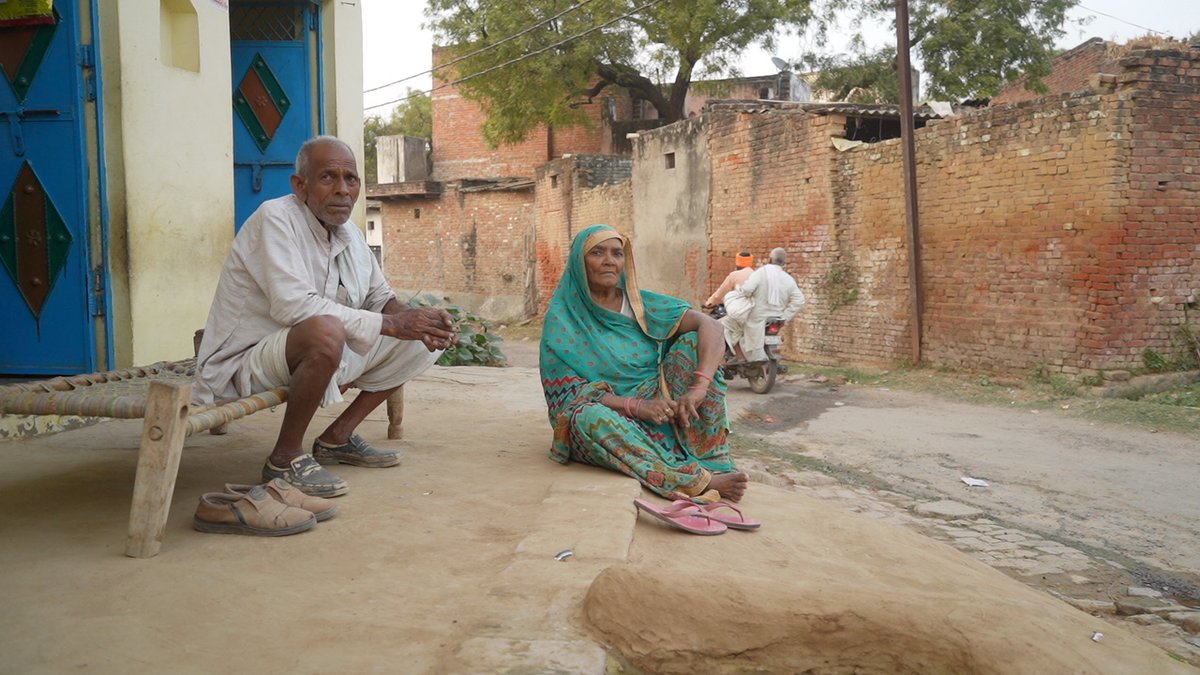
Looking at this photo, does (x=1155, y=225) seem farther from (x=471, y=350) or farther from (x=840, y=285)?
(x=471, y=350)

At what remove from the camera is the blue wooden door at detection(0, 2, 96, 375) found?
4.32 metres

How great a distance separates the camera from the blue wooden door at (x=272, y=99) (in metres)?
6.46

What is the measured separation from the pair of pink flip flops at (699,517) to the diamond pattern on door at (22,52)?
11.4ft

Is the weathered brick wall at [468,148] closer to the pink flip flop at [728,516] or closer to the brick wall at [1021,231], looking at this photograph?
the brick wall at [1021,231]

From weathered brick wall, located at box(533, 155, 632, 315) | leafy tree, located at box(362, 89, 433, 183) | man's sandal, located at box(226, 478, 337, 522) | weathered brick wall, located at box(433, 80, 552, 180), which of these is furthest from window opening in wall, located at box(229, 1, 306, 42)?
leafy tree, located at box(362, 89, 433, 183)

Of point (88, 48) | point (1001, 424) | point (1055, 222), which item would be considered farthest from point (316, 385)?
point (1055, 222)

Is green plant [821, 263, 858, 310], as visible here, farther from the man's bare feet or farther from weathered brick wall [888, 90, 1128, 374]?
the man's bare feet

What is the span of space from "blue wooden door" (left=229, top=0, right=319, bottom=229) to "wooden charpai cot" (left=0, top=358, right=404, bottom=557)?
3754 mm

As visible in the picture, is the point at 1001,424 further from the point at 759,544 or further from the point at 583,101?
the point at 583,101

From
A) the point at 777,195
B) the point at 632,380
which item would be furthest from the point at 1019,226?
the point at 632,380

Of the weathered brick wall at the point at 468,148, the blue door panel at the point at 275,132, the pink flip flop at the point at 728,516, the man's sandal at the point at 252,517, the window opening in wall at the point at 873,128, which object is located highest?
the weathered brick wall at the point at 468,148

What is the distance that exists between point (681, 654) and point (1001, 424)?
6586 millimetres

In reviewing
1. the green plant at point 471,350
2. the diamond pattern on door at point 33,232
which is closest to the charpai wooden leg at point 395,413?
the diamond pattern on door at point 33,232

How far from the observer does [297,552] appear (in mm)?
→ 2576
